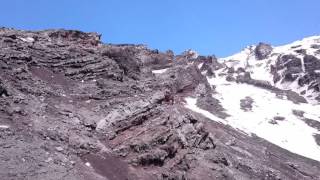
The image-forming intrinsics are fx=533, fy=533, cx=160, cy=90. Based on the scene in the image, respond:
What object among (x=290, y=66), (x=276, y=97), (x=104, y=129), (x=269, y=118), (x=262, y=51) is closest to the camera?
(x=104, y=129)

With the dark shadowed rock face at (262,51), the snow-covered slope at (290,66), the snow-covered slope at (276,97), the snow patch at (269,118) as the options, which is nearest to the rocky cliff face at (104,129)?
the snow patch at (269,118)

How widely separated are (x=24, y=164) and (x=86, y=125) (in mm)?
7562

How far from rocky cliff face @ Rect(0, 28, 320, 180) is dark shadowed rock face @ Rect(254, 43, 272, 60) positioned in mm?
72886

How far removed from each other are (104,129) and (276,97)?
4772 centimetres

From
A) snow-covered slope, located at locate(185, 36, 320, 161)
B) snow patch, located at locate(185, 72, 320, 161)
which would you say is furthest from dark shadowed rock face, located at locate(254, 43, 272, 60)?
snow patch, located at locate(185, 72, 320, 161)

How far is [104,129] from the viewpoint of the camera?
33.1m

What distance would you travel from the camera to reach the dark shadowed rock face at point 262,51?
12797 centimetres

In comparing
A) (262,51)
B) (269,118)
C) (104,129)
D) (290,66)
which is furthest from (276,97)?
(262,51)

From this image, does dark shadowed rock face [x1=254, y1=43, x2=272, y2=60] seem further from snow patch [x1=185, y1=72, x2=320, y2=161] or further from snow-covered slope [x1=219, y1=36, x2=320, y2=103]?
snow patch [x1=185, y1=72, x2=320, y2=161]

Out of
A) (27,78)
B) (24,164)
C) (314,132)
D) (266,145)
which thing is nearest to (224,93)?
(314,132)

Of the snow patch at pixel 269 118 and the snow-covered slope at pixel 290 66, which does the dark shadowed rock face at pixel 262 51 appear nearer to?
the snow-covered slope at pixel 290 66

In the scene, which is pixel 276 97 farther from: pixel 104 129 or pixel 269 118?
pixel 104 129

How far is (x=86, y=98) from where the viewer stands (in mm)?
38062

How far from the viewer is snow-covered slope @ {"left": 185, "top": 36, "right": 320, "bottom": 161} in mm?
54375
